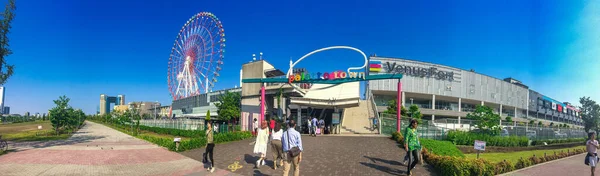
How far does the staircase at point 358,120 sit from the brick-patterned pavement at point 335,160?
402 inches

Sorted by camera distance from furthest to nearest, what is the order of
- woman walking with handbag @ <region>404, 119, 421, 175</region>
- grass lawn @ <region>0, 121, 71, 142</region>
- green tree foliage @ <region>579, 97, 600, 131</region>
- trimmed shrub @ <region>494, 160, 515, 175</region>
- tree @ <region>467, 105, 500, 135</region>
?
1. green tree foliage @ <region>579, 97, 600, 131</region>
2. tree @ <region>467, 105, 500, 135</region>
3. grass lawn @ <region>0, 121, 71, 142</region>
4. trimmed shrub @ <region>494, 160, 515, 175</region>
5. woman walking with handbag @ <region>404, 119, 421, 175</region>

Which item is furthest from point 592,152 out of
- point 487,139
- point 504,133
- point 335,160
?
point 504,133

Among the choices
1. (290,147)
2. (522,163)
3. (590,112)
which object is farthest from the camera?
(590,112)

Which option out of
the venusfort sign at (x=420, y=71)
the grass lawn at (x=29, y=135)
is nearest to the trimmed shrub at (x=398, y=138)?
the grass lawn at (x=29, y=135)

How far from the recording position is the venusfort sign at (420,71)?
185 feet

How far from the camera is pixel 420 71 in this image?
190ft

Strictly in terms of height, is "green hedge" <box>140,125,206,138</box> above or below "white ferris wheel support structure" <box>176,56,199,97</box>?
below

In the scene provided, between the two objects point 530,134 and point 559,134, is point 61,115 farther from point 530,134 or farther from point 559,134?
point 559,134

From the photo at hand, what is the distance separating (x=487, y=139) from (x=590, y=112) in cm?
4947

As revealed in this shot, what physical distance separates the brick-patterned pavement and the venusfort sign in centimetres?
4338

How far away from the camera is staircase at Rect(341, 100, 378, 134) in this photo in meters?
25.5

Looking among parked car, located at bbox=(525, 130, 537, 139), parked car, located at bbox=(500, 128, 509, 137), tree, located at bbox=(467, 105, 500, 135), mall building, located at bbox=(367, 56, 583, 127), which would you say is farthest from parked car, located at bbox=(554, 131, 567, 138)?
mall building, located at bbox=(367, 56, 583, 127)

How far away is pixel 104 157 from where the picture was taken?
43.7 ft

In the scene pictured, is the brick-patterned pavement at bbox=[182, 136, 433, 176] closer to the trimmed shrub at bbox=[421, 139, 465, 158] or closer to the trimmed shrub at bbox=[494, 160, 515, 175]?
the trimmed shrub at bbox=[421, 139, 465, 158]
